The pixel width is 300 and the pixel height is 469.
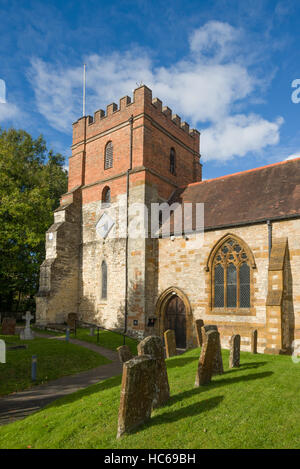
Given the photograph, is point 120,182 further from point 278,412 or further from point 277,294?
point 278,412

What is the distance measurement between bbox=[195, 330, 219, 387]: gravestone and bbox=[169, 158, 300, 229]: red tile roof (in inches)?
316

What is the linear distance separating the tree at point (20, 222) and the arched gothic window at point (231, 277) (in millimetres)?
14259

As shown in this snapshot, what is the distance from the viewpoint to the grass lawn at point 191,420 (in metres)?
4.95

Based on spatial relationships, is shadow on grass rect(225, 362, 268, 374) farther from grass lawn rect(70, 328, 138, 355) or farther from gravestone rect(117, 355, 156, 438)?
grass lawn rect(70, 328, 138, 355)

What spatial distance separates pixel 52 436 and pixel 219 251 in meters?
11.7

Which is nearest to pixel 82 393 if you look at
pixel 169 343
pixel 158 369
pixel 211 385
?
pixel 158 369

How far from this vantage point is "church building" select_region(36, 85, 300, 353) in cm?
1389

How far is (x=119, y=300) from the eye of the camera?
60.8 ft

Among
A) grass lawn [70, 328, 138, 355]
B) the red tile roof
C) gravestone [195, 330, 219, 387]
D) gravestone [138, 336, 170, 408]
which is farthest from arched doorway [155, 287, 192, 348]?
gravestone [138, 336, 170, 408]

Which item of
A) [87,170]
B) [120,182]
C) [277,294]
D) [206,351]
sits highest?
[87,170]

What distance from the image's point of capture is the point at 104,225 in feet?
66.6

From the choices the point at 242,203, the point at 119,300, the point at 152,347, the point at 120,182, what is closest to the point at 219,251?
the point at 242,203

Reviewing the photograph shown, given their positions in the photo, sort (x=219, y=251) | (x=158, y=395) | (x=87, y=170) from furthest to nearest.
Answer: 1. (x=87, y=170)
2. (x=219, y=251)
3. (x=158, y=395)

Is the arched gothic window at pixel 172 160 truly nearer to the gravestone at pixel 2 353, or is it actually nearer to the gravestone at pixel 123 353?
the gravestone at pixel 123 353
